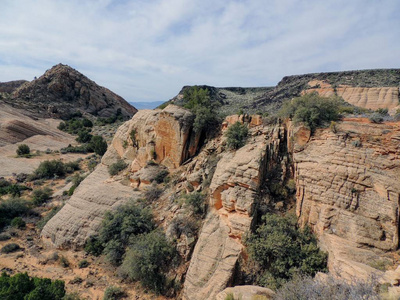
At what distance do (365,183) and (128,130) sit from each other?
15.6m

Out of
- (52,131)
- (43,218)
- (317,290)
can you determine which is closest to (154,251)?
(317,290)

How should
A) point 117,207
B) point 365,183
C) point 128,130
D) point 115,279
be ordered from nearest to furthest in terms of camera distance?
point 365,183 < point 115,279 < point 117,207 < point 128,130

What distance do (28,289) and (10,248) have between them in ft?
20.9

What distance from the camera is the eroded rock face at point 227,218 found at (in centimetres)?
871

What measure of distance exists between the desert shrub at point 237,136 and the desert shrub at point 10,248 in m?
13.4

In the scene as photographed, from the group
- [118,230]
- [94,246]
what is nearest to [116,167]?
[118,230]

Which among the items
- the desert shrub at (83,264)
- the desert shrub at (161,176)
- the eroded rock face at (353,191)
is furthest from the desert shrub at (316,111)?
the desert shrub at (83,264)

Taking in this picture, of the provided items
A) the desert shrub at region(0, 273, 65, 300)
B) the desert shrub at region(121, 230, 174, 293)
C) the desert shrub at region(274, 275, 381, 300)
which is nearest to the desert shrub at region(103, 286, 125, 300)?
the desert shrub at region(121, 230, 174, 293)

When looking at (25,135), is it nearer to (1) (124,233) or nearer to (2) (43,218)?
(2) (43,218)

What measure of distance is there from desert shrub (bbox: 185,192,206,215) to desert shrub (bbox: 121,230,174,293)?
2.06m

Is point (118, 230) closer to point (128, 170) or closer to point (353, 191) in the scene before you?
point (128, 170)

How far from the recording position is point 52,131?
3788 cm

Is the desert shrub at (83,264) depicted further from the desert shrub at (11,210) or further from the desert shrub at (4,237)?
the desert shrub at (11,210)

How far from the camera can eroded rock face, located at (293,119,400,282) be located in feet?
25.4
